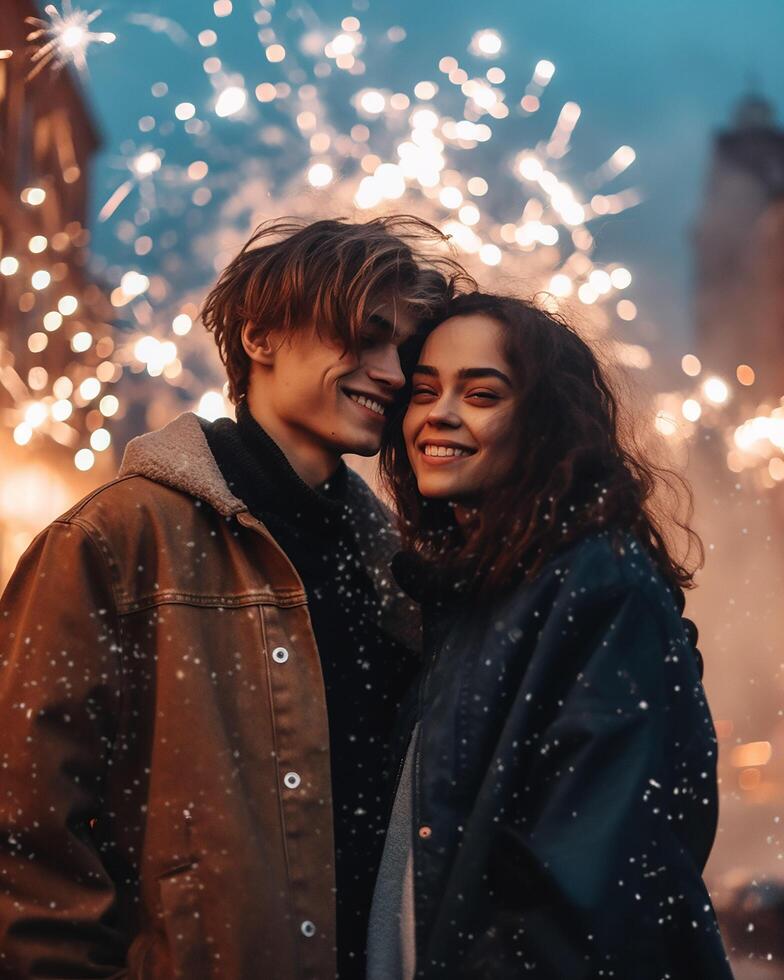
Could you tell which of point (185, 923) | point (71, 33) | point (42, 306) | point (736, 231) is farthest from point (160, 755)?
point (736, 231)

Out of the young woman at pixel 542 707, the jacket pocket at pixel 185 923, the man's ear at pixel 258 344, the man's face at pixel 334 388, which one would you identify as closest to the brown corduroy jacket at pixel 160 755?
the jacket pocket at pixel 185 923

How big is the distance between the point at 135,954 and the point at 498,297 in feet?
5.88

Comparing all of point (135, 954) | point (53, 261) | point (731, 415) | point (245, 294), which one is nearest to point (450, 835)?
point (135, 954)

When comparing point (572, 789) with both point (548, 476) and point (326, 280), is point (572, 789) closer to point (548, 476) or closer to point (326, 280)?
point (548, 476)

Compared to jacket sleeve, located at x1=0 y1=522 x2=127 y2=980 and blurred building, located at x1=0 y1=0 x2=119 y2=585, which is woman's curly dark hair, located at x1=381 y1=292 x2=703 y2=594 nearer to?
jacket sleeve, located at x1=0 y1=522 x2=127 y2=980

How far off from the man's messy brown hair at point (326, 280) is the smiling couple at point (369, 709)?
0.04 metres

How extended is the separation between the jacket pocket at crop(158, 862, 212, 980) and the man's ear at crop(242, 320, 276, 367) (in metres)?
1.37

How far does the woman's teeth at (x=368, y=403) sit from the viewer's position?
299 cm

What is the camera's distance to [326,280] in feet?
9.90

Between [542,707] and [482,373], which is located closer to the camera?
[542,707]

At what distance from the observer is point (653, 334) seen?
52.2 meters

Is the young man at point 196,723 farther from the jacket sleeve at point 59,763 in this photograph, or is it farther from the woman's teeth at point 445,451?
the woman's teeth at point 445,451

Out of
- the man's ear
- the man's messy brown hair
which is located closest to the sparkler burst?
the man's messy brown hair

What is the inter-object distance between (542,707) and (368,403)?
1.07 m
